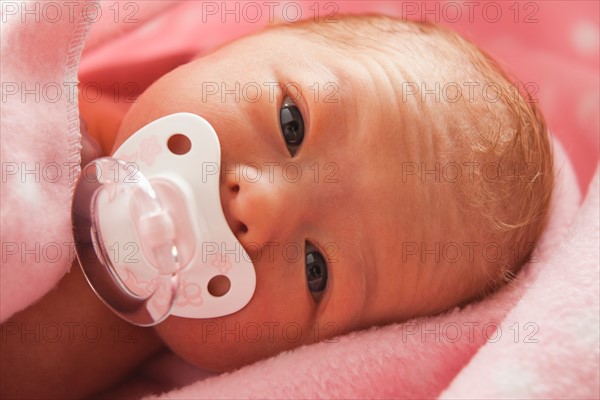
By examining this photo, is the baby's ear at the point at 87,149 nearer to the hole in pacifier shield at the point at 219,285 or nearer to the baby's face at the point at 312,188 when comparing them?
the baby's face at the point at 312,188

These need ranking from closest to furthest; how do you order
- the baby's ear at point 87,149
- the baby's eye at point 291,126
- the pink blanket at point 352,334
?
the pink blanket at point 352,334
the baby's eye at point 291,126
the baby's ear at point 87,149

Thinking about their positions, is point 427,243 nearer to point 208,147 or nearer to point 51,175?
point 208,147

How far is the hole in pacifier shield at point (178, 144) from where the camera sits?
83 centimetres

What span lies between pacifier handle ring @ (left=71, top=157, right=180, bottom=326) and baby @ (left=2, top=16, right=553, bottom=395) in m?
0.05

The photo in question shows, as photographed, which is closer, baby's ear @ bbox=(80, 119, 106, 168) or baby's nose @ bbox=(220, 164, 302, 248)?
baby's nose @ bbox=(220, 164, 302, 248)

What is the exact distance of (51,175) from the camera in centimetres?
84

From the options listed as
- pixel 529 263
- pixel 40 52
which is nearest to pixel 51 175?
pixel 40 52

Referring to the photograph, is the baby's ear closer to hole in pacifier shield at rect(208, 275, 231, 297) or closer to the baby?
the baby

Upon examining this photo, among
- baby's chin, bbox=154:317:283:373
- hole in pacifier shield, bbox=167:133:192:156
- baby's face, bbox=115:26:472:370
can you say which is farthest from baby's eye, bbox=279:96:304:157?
baby's chin, bbox=154:317:283:373

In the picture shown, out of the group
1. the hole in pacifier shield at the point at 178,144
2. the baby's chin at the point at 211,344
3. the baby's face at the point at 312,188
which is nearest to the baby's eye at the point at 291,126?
the baby's face at the point at 312,188

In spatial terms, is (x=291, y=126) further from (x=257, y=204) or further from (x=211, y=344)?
(x=211, y=344)

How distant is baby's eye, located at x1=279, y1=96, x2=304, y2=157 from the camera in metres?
0.82

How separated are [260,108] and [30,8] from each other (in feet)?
1.06

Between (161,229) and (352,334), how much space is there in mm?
290
